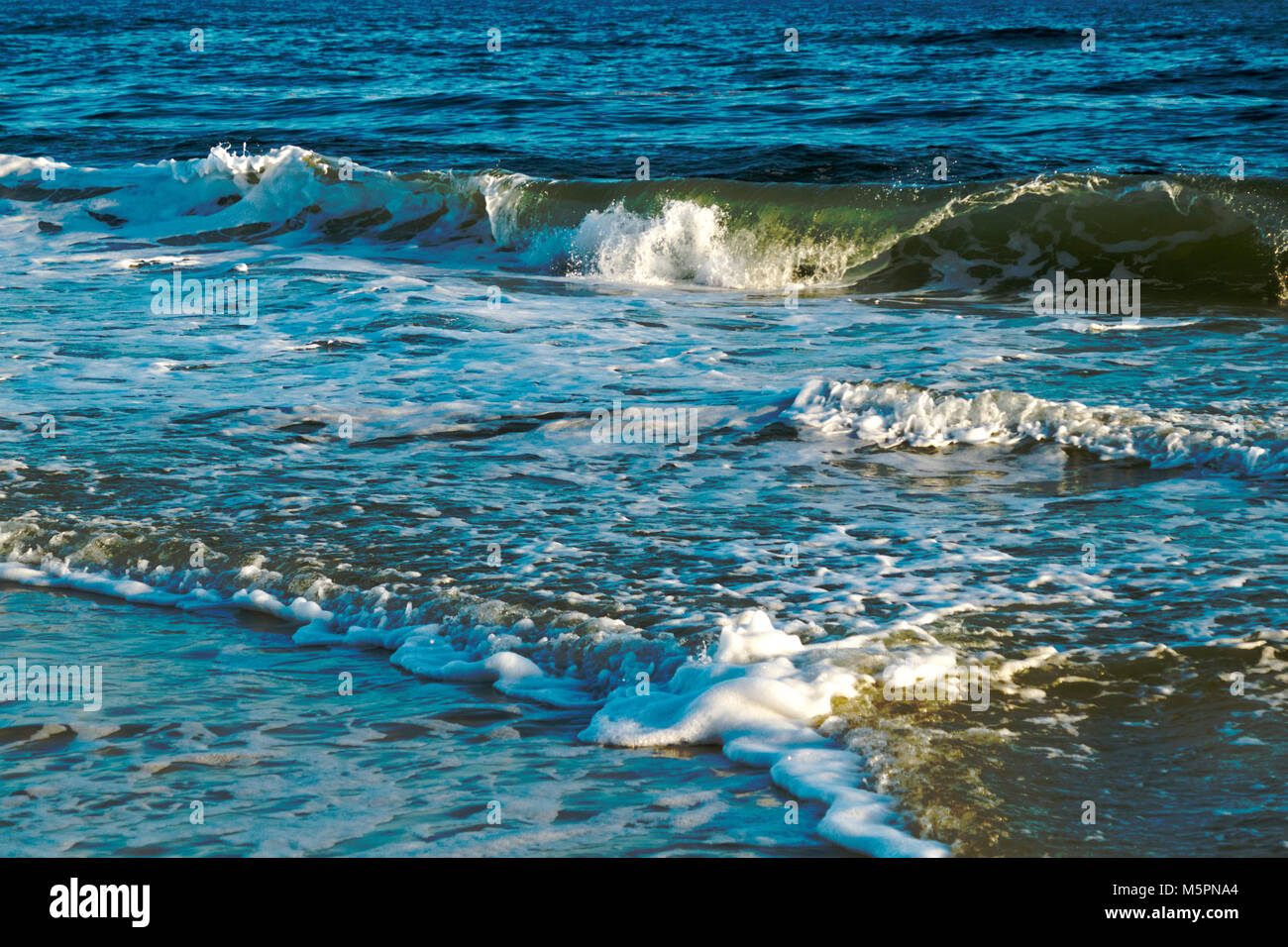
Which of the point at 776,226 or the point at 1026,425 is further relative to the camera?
the point at 776,226

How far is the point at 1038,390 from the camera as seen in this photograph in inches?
305

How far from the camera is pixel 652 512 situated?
5.83 meters

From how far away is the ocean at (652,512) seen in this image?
351 centimetres

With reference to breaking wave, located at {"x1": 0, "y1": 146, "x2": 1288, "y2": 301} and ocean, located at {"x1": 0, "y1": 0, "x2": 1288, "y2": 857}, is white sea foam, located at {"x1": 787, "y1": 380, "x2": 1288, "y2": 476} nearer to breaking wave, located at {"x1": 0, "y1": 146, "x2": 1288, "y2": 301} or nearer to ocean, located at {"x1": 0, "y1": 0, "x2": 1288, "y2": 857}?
ocean, located at {"x1": 0, "y1": 0, "x2": 1288, "y2": 857}

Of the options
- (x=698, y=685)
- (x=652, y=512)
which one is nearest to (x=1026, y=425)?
(x=652, y=512)

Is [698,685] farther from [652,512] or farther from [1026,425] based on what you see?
[1026,425]

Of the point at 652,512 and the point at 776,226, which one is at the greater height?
the point at 776,226

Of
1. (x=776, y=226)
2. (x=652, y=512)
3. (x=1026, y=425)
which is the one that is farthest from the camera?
(x=776, y=226)

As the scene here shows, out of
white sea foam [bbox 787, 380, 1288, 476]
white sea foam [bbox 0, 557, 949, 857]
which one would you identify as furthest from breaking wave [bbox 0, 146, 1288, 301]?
white sea foam [bbox 0, 557, 949, 857]

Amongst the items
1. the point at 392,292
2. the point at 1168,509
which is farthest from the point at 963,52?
the point at 1168,509

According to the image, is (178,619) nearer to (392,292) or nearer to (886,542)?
(886,542)

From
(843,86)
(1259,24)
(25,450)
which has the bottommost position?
(25,450)
